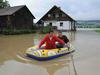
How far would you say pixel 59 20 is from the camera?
44.5m

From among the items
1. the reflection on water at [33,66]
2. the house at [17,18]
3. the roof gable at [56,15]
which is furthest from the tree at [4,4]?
the reflection on water at [33,66]

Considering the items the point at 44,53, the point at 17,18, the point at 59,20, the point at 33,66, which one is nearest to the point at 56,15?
the point at 59,20

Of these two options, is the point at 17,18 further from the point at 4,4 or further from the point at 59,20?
the point at 4,4

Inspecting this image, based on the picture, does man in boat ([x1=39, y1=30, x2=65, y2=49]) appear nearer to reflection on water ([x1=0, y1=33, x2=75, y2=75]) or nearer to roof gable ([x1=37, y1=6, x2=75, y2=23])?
reflection on water ([x1=0, y1=33, x2=75, y2=75])

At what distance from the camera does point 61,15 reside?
44.5 meters

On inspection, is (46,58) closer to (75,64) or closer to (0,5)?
(75,64)

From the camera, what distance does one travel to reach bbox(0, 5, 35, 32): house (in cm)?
3197

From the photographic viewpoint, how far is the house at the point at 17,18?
3197cm

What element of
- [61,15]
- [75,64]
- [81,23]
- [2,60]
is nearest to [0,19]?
[61,15]

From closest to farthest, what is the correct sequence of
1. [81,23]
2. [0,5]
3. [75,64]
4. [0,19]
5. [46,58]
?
[75,64] < [46,58] < [0,19] < [0,5] < [81,23]

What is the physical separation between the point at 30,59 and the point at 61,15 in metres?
34.6

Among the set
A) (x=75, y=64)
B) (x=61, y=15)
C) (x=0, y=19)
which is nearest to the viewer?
(x=75, y=64)

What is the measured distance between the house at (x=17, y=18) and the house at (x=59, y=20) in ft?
29.1

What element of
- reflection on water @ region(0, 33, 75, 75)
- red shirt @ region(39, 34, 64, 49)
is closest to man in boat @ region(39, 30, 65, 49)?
red shirt @ region(39, 34, 64, 49)
